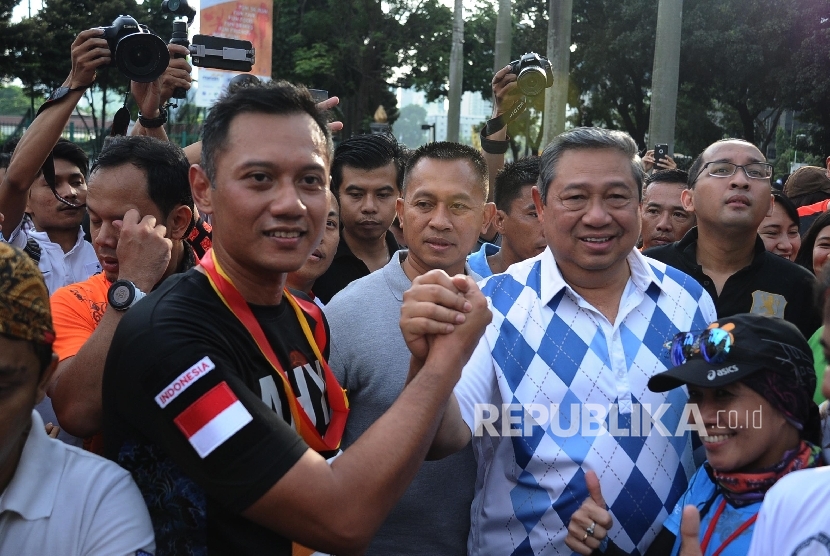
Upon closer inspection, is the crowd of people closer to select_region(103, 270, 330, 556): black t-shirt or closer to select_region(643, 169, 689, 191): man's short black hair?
select_region(103, 270, 330, 556): black t-shirt

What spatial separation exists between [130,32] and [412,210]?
1728mm

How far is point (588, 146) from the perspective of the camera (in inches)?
121

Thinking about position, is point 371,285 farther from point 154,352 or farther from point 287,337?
point 154,352

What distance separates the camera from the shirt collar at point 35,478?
1.86 metres

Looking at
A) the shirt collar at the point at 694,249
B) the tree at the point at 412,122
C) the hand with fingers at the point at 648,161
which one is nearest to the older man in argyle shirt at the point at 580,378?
the shirt collar at the point at 694,249

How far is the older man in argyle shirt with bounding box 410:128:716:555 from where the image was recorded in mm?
2715

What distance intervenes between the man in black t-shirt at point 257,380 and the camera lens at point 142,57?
2.16 m

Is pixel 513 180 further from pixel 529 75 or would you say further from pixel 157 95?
pixel 157 95

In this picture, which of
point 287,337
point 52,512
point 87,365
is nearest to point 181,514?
point 52,512

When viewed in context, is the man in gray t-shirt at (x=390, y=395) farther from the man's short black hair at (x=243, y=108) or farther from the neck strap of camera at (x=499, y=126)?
the neck strap of camera at (x=499, y=126)

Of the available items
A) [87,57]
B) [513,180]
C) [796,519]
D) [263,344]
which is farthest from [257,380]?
[513,180]

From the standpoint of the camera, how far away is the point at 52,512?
1879mm

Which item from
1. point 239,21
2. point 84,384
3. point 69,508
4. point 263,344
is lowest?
point 69,508

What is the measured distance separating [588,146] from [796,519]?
1537mm
